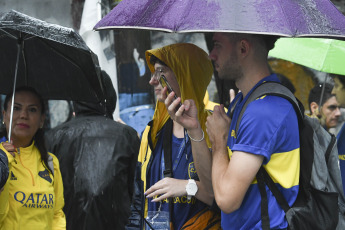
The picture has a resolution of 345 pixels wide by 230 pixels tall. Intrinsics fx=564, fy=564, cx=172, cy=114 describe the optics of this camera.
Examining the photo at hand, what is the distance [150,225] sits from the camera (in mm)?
3590

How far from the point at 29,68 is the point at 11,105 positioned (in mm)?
455

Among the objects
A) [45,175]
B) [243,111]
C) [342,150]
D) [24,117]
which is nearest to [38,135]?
[24,117]

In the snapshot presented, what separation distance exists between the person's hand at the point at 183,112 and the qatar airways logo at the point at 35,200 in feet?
4.55

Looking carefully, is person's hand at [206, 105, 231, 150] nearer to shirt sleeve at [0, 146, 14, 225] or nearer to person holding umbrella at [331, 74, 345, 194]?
shirt sleeve at [0, 146, 14, 225]

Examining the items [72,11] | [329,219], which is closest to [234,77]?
[329,219]

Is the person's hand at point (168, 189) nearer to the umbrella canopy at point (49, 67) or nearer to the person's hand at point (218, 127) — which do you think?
the person's hand at point (218, 127)

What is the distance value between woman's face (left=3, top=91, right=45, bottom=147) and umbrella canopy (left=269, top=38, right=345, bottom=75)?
105 inches

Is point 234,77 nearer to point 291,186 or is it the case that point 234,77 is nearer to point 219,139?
point 219,139

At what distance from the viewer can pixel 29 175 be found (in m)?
4.19

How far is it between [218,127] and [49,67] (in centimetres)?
190

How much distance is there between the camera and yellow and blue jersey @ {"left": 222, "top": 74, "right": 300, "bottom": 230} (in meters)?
2.90

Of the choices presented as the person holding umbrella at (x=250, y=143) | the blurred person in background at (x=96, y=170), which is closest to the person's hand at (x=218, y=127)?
the person holding umbrella at (x=250, y=143)

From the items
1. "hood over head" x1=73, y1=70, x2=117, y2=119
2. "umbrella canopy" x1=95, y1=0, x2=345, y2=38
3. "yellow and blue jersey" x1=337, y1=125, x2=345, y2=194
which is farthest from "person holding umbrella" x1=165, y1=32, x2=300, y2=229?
"hood over head" x1=73, y1=70, x2=117, y2=119

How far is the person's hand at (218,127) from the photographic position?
322cm
